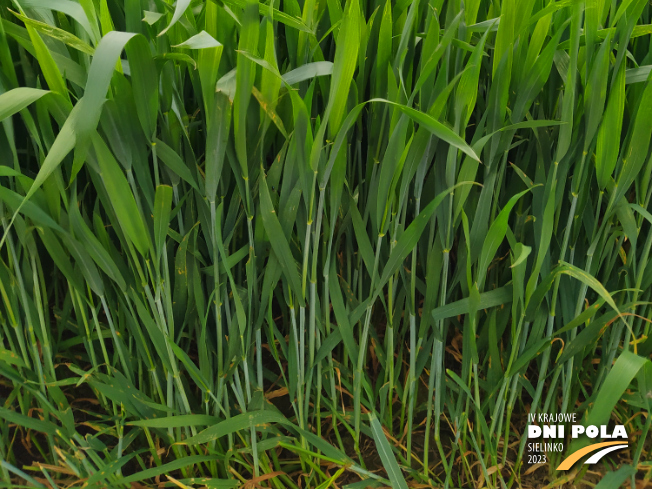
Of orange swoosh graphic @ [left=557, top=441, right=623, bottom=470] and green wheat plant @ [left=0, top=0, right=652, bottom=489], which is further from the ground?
green wheat plant @ [left=0, top=0, right=652, bottom=489]

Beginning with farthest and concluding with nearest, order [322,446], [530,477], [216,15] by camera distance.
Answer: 1. [530,477]
2. [322,446]
3. [216,15]

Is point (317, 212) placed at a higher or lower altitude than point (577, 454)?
higher

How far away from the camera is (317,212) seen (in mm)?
578

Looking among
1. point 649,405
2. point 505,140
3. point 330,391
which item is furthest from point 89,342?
point 649,405

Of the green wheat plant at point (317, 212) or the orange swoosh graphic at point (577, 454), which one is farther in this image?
the orange swoosh graphic at point (577, 454)

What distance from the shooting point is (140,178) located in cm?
53

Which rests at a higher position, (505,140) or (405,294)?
(505,140)

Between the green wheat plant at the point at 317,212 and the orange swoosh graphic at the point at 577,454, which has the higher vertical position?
the green wheat plant at the point at 317,212

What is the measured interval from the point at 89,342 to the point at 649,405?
70 cm

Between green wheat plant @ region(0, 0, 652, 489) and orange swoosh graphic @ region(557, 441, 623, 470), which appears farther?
orange swoosh graphic @ region(557, 441, 623, 470)

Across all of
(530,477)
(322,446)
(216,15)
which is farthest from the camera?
(530,477)

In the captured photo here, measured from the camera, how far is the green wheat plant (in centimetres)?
49

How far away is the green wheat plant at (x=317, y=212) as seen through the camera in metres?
0.49

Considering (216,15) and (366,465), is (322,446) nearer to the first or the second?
(366,465)
